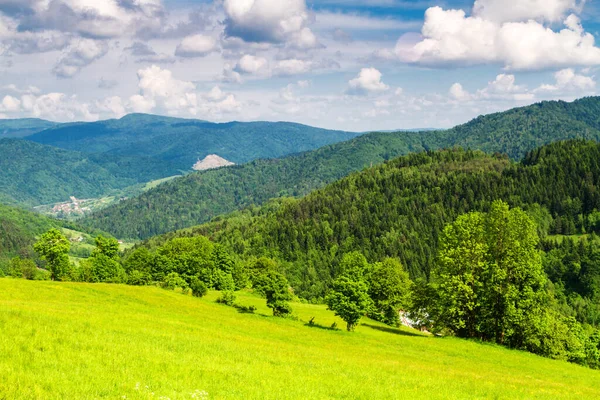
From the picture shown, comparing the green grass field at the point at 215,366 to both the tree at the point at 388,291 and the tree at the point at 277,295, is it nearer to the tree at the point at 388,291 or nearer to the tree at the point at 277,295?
the tree at the point at 277,295

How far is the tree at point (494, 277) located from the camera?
65.2 meters

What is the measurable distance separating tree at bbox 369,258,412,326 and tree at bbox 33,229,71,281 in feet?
241

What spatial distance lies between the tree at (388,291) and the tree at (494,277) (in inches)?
1379

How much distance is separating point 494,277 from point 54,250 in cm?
9129

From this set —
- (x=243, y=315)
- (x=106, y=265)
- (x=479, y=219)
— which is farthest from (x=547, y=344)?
(x=106, y=265)

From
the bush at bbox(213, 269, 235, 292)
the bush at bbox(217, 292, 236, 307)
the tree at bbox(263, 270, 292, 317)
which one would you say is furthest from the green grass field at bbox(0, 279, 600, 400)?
the bush at bbox(213, 269, 235, 292)

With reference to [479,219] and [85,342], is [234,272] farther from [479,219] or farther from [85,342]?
[85,342]

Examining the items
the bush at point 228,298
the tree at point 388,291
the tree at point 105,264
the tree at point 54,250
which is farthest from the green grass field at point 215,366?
the tree at point 105,264

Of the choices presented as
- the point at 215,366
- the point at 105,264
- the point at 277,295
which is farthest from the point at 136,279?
the point at 215,366

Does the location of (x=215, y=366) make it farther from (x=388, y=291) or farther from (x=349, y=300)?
(x=388, y=291)

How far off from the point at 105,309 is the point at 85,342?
29161 millimetres

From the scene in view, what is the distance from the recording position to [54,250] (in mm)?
102625

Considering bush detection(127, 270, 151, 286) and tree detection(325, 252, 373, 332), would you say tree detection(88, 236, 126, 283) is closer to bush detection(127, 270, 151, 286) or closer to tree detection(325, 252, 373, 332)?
bush detection(127, 270, 151, 286)

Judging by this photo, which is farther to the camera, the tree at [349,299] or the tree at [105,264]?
the tree at [105,264]
